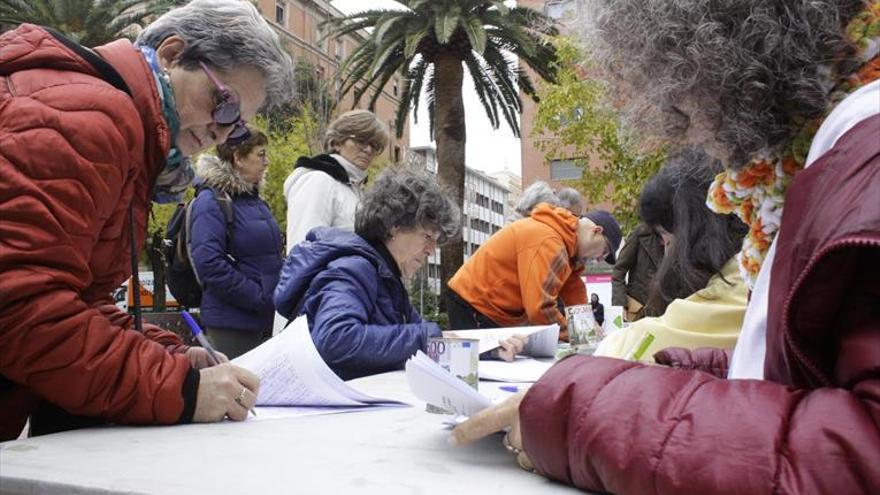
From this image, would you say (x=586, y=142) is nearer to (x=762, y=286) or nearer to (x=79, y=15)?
(x=79, y=15)

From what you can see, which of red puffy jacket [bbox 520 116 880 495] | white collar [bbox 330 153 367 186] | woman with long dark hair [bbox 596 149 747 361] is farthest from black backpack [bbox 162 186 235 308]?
red puffy jacket [bbox 520 116 880 495]

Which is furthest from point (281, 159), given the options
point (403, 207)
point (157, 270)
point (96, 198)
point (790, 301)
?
point (790, 301)

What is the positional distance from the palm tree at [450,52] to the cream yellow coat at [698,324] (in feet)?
28.6

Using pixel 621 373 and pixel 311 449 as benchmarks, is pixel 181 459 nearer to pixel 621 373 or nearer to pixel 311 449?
pixel 311 449

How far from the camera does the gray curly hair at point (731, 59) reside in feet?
3.61

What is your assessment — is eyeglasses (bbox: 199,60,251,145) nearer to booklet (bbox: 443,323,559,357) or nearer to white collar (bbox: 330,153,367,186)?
booklet (bbox: 443,323,559,357)

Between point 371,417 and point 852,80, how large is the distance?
1.05m

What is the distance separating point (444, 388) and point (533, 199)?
3.93m

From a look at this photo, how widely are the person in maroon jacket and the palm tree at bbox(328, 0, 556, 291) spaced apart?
967cm

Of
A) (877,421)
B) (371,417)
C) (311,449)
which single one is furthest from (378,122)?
(877,421)

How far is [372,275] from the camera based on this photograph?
99.3 inches

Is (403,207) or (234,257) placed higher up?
(403,207)

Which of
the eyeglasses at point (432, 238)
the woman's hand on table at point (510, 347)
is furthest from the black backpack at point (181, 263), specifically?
the woman's hand on table at point (510, 347)

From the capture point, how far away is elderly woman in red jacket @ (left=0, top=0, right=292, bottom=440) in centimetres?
121
